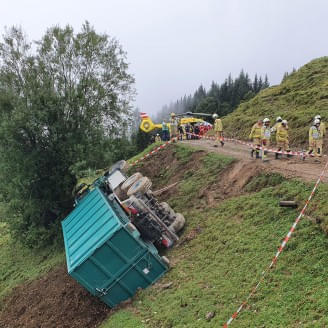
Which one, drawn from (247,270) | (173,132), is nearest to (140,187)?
(247,270)

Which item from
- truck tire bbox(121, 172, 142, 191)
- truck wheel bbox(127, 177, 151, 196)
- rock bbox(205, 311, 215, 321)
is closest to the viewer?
rock bbox(205, 311, 215, 321)

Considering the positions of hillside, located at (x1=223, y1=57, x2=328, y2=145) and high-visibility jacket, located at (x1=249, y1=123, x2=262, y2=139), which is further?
hillside, located at (x1=223, y1=57, x2=328, y2=145)

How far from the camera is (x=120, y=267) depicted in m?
8.08

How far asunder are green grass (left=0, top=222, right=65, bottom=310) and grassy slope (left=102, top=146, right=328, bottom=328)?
5.72 meters

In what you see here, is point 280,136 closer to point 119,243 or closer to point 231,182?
point 231,182

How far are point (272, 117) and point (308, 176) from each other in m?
11.2

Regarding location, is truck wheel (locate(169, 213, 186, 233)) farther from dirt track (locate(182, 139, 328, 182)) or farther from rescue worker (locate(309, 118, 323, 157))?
rescue worker (locate(309, 118, 323, 157))

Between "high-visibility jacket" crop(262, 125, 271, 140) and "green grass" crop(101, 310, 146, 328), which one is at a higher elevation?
"high-visibility jacket" crop(262, 125, 271, 140)

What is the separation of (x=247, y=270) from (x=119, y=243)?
9.61 ft

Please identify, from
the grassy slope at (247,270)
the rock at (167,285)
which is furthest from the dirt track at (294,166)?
the rock at (167,285)

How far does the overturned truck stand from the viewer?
26.1ft

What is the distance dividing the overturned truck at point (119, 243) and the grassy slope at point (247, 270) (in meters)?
0.43

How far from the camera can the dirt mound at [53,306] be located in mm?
8508

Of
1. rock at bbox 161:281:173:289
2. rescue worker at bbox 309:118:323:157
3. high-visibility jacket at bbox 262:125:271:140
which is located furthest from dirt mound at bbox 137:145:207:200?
rock at bbox 161:281:173:289
